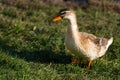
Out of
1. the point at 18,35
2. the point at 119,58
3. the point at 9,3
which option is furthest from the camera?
the point at 9,3

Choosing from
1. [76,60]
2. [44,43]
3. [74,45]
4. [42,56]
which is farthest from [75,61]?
[44,43]

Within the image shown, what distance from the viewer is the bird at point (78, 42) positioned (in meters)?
7.84

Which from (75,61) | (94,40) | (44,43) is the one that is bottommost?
(75,61)

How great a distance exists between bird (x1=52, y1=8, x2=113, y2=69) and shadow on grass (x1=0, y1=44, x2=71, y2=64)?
52 centimetres

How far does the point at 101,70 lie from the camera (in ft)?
26.5

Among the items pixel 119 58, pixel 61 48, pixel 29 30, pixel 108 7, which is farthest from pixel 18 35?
pixel 108 7

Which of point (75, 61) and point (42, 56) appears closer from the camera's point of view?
point (75, 61)

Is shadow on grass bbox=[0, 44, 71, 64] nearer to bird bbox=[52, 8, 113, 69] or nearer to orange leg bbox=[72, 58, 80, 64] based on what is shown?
orange leg bbox=[72, 58, 80, 64]

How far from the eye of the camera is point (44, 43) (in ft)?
30.1

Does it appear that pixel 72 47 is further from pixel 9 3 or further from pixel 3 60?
pixel 9 3

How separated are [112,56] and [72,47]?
1.38 metres

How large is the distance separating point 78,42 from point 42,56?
3.31 feet

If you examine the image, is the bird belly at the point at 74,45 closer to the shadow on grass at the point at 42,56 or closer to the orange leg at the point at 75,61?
the orange leg at the point at 75,61

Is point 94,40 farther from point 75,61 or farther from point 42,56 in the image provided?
point 42,56
